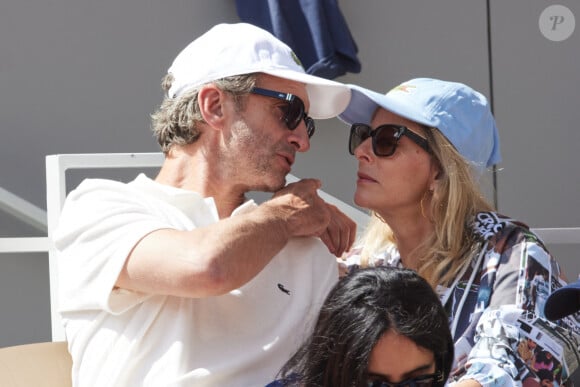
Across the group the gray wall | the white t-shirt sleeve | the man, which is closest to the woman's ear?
the man

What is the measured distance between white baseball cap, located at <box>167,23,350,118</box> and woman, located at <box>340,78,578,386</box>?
0.41 metres

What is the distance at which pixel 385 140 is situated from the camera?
130 inches

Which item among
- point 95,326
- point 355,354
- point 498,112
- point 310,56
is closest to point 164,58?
point 310,56

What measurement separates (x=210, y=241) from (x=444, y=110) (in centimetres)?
118

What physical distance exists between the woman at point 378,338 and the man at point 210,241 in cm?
26

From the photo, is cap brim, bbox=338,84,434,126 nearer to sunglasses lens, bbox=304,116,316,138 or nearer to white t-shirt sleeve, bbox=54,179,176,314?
sunglasses lens, bbox=304,116,316,138

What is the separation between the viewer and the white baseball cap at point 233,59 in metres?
2.85

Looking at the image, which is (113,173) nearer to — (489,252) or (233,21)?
(233,21)

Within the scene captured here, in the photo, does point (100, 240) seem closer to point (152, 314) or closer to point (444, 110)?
point (152, 314)

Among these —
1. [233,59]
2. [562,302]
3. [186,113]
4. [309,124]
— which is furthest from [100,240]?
[562,302]

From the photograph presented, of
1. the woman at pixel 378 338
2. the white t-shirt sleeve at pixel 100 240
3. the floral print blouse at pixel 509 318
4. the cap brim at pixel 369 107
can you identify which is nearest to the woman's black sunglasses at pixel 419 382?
the woman at pixel 378 338

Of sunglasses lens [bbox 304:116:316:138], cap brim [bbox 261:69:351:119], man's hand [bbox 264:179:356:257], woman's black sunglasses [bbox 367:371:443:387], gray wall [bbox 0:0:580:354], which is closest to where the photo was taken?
woman's black sunglasses [bbox 367:371:443:387]

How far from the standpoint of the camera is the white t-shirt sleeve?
2.49 metres

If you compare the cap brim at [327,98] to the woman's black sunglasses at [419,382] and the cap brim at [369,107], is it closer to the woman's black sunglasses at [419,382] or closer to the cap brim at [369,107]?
the cap brim at [369,107]
